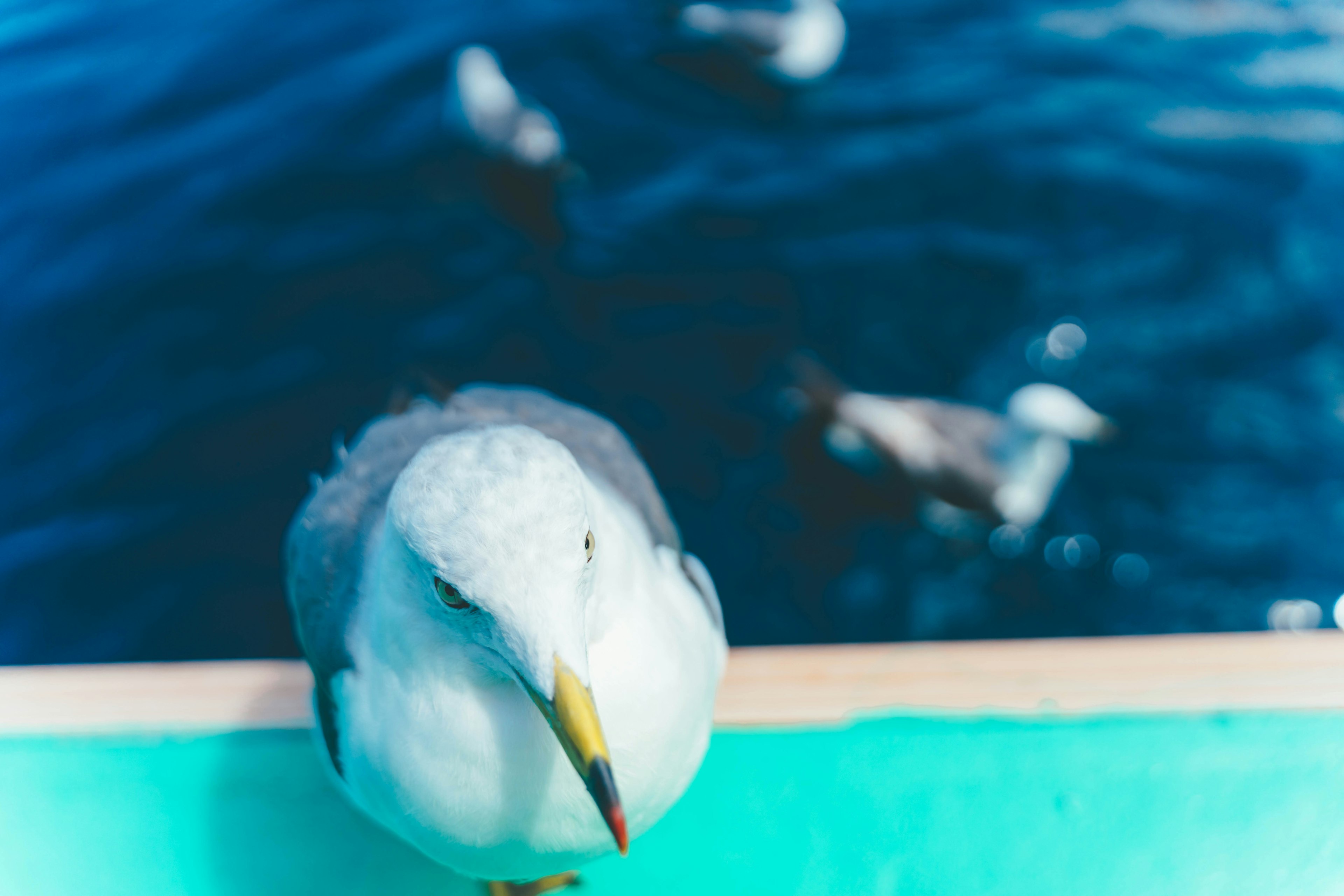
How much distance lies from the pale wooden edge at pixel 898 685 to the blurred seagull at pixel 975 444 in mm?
1268

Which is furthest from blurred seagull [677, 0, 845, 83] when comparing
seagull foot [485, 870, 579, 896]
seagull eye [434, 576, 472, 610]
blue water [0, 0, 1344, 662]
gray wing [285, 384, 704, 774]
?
seagull eye [434, 576, 472, 610]

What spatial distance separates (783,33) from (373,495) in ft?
12.0

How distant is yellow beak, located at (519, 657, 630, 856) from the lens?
1.17 metres

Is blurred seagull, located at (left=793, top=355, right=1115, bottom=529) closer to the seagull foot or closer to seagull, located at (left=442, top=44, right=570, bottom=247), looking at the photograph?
seagull, located at (left=442, top=44, right=570, bottom=247)

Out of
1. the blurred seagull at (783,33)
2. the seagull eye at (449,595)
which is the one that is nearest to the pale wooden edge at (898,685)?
the seagull eye at (449,595)

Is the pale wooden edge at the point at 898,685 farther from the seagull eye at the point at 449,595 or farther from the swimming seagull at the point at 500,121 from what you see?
the swimming seagull at the point at 500,121

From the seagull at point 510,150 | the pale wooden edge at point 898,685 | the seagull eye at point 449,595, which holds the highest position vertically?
the seagull eye at point 449,595

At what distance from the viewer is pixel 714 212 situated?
422 centimetres

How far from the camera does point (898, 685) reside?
205 cm

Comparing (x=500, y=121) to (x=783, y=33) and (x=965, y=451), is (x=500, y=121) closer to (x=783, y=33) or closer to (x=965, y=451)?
(x=783, y=33)

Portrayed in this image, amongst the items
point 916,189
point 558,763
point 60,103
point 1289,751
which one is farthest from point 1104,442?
point 60,103

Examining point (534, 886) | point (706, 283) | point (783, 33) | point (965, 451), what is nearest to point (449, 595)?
point (534, 886)

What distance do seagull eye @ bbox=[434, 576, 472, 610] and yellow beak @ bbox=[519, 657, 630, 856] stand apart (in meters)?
0.14

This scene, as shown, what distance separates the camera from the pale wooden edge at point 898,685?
197 cm
